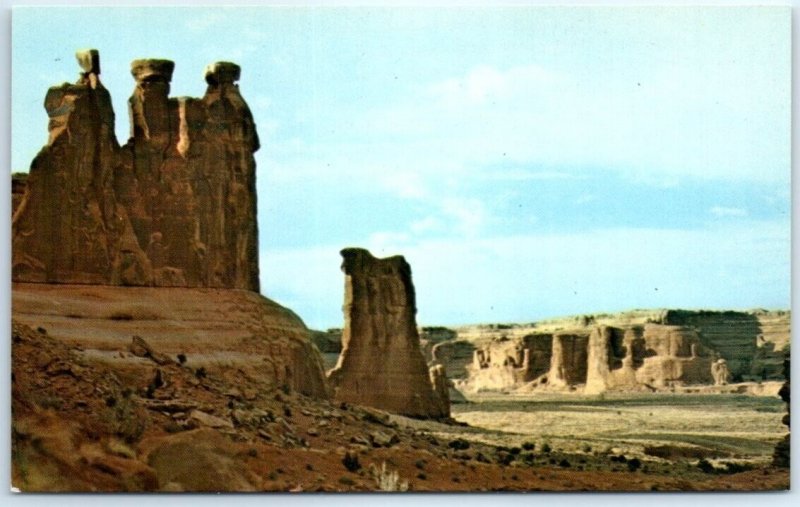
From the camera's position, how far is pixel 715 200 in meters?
33.2

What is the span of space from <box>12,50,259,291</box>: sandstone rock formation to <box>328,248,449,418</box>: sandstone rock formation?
4.03ft

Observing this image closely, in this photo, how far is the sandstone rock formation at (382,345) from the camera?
110 ft

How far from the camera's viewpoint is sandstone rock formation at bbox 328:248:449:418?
110 ft

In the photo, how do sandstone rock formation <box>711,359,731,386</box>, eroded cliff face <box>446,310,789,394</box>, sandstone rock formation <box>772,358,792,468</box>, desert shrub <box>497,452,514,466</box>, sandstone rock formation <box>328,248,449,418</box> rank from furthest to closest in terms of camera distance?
1. sandstone rock formation <box>328,248,449,418</box>
2. sandstone rock formation <box>711,359,731,386</box>
3. desert shrub <box>497,452,514,466</box>
4. eroded cliff face <box>446,310,789,394</box>
5. sandstone rock formation <box>772,358,792,468</box>

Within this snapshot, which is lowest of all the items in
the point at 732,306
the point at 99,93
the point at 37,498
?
the point at 37,498

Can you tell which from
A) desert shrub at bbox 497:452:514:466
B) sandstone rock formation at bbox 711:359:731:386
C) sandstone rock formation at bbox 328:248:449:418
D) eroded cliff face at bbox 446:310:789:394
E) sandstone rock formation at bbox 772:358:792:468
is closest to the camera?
sandstone rock formation at bbox 772:358:792:468

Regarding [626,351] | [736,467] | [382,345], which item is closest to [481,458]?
[382,345]

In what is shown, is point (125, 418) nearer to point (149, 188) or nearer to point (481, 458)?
point (149, 188)

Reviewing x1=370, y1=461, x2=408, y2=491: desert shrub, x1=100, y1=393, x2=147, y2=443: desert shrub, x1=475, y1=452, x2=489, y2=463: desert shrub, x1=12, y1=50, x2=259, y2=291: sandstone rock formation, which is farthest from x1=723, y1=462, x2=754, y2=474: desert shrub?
x1=100, y1=393, x2=147, y2=443: desert shrub

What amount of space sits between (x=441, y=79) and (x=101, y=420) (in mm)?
5429

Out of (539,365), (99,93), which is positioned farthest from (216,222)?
(539,365)

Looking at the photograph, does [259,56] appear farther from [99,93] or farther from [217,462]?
[217,462]

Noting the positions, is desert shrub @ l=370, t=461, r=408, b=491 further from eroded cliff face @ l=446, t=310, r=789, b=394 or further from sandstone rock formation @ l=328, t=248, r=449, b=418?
eroded cliff face @ l=446, t=310, r=789, b=394

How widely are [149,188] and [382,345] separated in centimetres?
326
